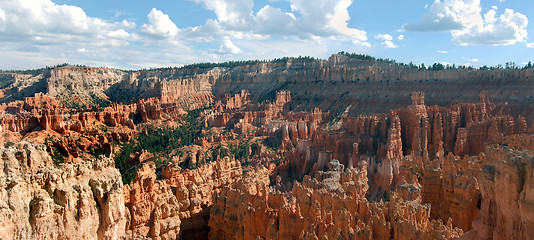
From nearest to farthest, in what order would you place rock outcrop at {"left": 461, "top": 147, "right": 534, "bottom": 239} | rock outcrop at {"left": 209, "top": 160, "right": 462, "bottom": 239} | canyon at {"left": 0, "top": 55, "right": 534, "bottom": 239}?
rock outcrop at {"left": 461, "top": 147, "right": 534, "bottom": 239} < canyon at {"left": 0, "top": 55, "right": 534, "bottom": 239} < rock outcrop at {"left": 209, "top": 160, "right": 462, "bottom": 239}

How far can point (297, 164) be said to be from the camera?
38.1m

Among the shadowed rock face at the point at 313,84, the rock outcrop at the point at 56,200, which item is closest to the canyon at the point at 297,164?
the rock outcrop at the point at 56,200

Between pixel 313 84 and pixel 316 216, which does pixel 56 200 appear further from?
pixel 313 84

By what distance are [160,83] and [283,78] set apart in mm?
33559

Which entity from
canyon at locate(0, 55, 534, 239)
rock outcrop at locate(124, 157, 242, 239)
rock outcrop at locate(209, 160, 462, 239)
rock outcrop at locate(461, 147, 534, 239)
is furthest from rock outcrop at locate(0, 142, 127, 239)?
rock outcrop at locate(461, 147, 534, 239)

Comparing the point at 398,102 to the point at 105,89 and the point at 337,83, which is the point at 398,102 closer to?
the point at 337,83

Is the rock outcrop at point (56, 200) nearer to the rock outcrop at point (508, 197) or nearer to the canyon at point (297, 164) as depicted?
the canyon at point (297, 164)

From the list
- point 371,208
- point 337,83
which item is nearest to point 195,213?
point 371,208

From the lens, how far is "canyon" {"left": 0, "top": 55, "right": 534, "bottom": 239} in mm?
8836

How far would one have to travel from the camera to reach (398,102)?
217ft

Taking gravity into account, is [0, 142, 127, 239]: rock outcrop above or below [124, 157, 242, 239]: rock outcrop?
above

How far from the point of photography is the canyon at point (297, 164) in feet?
29.0

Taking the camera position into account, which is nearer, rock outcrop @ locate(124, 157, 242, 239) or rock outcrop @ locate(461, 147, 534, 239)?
rock outcrop @ locate(461, 147, 534, 239)

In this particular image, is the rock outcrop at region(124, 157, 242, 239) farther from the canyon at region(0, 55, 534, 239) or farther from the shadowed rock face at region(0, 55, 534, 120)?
the shadowed rock face at region(0, 55, 534, 120)
